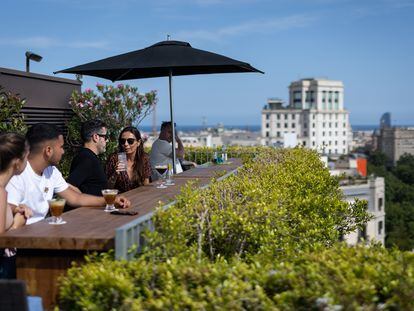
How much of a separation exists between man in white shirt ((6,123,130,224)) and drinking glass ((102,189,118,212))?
0.14 metres

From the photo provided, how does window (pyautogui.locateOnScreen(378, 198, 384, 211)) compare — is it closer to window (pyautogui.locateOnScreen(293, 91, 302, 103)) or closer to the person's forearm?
the person's forearm

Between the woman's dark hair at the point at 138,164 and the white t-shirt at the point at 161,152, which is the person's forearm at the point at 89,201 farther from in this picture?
the white t-shirt at the point at 161,152

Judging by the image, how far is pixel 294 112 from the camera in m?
166

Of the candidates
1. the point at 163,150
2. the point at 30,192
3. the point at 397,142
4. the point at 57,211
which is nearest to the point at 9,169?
the point at 57,211

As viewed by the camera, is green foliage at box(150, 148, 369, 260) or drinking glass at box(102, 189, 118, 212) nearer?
green foliage at box(150, 148, 369, 260)

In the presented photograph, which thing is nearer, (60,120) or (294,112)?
(60,120)

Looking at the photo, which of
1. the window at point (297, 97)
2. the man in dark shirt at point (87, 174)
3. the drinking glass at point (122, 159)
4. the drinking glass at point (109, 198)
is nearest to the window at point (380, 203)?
the drinking glass at point (122, 159)

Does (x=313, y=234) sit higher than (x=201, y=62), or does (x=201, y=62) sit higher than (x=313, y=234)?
(x=201, y=62)

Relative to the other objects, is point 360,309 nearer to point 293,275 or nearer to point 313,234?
point 293,275

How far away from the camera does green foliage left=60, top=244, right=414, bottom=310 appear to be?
2506 millimetres

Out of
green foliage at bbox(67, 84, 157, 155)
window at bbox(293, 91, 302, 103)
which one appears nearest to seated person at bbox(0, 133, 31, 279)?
green foliage at bbox(67, 84, 157, 155)

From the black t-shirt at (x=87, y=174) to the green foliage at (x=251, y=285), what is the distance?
93.2 inches

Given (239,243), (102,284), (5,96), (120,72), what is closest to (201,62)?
(120,72)

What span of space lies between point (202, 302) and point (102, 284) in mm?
467
